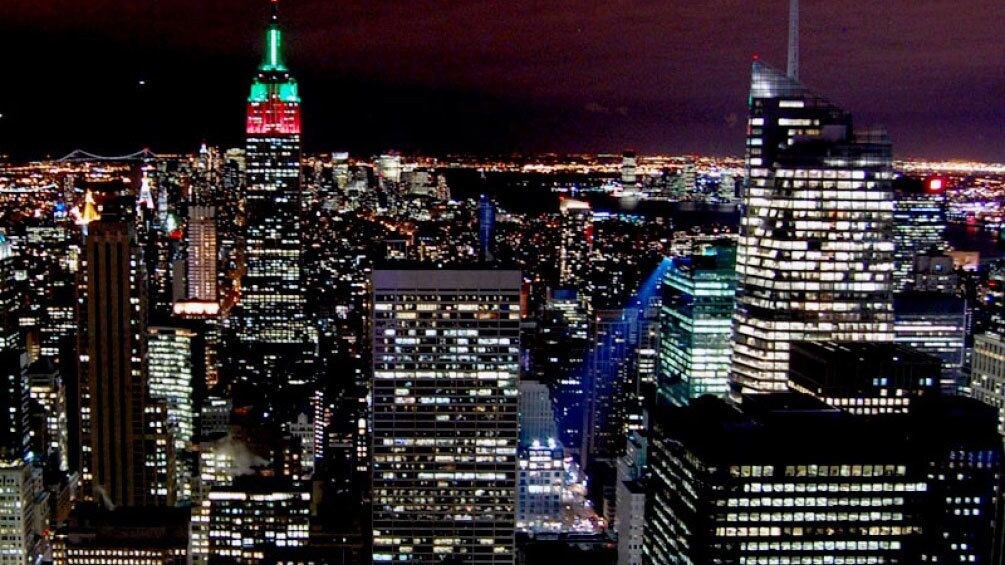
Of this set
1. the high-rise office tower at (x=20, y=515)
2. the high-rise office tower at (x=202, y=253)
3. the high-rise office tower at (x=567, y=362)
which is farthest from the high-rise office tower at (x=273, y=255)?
the high-rise office tower at (x=20, y=515)

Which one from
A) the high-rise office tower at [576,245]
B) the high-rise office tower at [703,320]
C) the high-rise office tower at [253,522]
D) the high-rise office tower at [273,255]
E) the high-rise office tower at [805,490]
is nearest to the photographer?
the high-rise office tower at [805,490]

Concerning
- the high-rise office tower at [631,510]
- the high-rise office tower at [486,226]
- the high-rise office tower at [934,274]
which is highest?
the high-rise office tower at [486,226]

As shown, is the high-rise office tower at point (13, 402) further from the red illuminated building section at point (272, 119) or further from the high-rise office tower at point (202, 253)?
the high-rise office tower at point (202, 253)

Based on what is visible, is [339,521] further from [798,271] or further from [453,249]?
[798,271]

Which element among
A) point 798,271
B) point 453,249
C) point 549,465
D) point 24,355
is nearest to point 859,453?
point 798,271

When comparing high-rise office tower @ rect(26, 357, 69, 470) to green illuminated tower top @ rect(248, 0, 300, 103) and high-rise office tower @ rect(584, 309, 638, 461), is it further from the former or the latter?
high-rise office tower @ rect(584, 309, 638, 461)

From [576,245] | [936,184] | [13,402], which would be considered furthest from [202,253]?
[936,184]

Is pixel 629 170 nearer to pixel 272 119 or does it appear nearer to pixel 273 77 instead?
pixel 273 77
